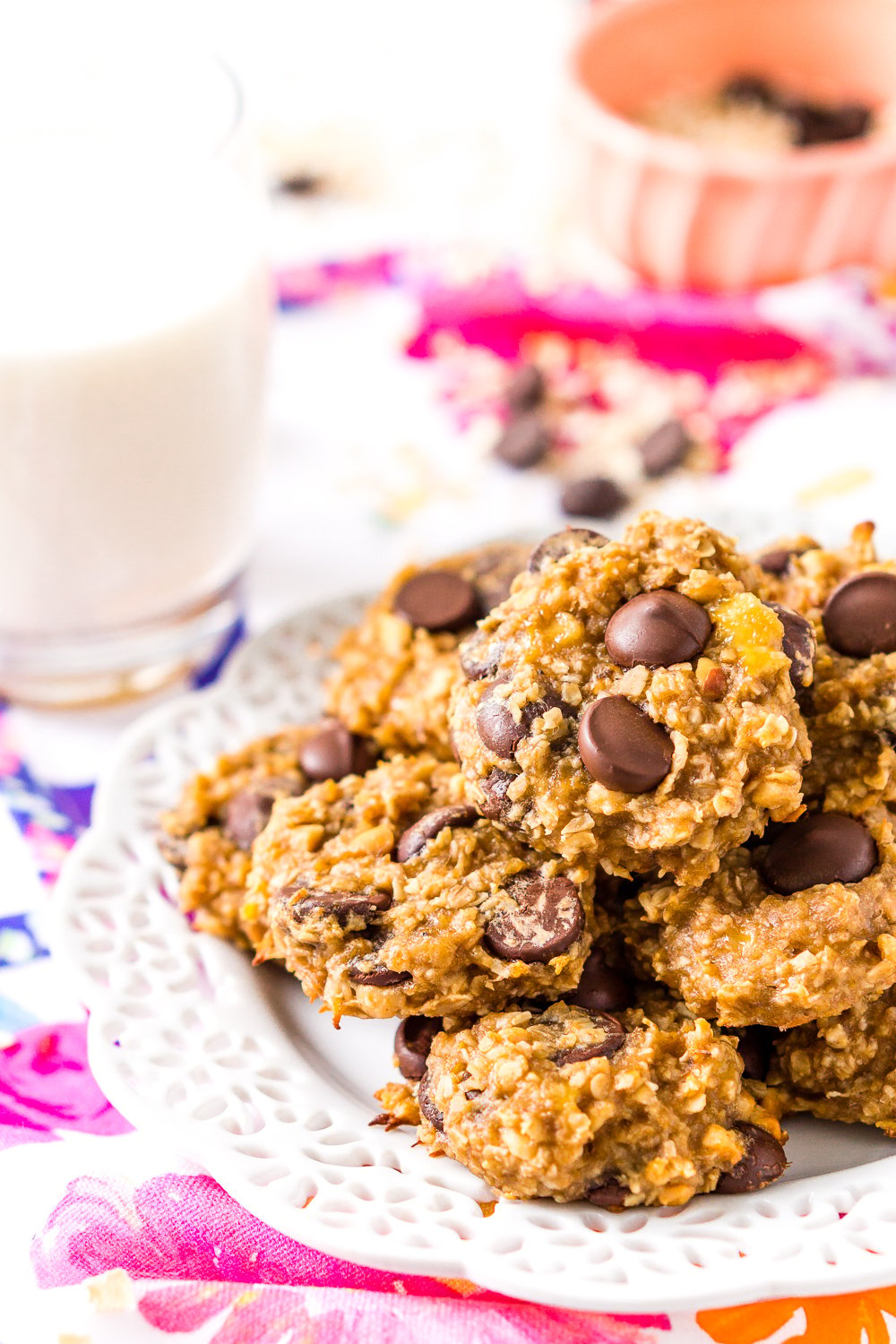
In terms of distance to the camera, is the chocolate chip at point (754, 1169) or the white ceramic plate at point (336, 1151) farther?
the chocolate chip at point (754, 1169)

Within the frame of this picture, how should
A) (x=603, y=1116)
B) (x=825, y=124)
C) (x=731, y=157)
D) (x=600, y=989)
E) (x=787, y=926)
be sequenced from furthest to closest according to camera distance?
Answer: (x=825, y=124) → (x=731, y=157) → (x=600, y=989) → (x=787, y=926) → (x=603, y=1116)

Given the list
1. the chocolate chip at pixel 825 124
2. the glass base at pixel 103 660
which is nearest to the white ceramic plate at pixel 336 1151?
the glass base at pixel 103 660

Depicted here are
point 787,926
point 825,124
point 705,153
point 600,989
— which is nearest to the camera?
point 787,926

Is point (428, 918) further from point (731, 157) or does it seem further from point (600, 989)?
point (731, 157)

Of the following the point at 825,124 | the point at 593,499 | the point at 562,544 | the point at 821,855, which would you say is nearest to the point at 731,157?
the point at 825,124

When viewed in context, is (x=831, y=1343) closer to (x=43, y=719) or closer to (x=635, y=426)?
(x=43, y=719)

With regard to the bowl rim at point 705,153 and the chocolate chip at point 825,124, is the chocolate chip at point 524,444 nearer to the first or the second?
the bowl rim at point 705,153

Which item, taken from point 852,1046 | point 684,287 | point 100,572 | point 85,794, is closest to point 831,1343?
Result: point 852,1046
